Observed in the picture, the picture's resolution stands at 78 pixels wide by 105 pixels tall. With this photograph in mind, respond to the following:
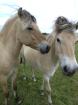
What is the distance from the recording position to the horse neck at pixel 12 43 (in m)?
5.83

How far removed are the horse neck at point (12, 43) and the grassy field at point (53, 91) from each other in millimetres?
1531

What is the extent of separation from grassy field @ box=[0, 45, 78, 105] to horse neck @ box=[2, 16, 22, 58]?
5.02 ft

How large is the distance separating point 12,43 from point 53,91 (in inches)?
100

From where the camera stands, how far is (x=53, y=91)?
25.5ft

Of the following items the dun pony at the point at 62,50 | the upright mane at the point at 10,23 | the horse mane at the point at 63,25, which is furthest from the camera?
the horse mane at the point at 63,25

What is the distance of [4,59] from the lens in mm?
5855

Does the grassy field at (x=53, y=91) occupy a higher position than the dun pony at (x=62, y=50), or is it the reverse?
the dun pony at (x=62, y=50)

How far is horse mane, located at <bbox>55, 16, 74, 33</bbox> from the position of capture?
18.4ft

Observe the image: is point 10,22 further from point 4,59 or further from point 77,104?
point 77,104

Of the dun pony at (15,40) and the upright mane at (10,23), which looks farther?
the upright mane at (10,23)

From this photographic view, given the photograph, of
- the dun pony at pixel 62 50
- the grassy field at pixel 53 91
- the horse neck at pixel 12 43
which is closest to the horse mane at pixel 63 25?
the dun pony at pixel 62 50

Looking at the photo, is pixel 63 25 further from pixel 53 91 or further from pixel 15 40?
pixel 53 91

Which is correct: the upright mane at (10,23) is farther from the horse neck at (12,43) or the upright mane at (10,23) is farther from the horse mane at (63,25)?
the horse mane at (63,25)

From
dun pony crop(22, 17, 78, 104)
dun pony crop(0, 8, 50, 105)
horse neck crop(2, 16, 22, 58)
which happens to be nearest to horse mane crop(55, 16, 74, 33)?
dun pony crop(22, 17, 78, 104)
